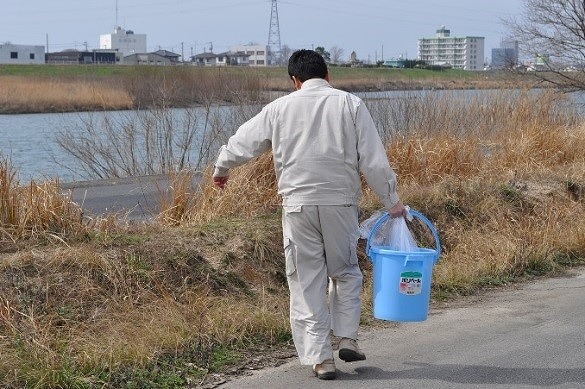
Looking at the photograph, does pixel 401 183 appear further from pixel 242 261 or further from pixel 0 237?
pixel 0 237

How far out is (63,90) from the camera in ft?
150

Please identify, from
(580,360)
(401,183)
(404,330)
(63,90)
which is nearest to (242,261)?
(404,330)

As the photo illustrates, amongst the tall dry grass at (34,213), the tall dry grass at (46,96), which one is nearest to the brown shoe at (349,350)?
the tall dry grass at (34,213)

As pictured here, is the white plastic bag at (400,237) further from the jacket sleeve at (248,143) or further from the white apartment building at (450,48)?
the white apartment building at (450,48)

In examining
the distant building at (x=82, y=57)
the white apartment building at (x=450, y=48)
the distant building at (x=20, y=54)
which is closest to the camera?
the distant building at (x=82, y=57)

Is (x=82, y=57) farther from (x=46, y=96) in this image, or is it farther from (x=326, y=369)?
(x=326, y=369)

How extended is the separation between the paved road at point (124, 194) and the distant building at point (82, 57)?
77.5 metres

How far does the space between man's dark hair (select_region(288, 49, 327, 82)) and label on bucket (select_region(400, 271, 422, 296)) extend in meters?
1.38

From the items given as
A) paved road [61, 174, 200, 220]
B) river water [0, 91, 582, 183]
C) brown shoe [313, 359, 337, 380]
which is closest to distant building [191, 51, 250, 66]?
river water [0, 91, 582, 183]

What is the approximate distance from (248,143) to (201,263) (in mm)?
2103

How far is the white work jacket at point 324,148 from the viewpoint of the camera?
19.7 ft

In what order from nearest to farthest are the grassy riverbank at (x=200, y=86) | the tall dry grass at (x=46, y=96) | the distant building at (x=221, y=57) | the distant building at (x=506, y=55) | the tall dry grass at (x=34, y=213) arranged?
the tall dry grass at (x=34, y=213), the grassy riverbank at (x=200, y=86), the distant building at (x=506, y=55), the tall dry grass at (x=46, y=96), the distant building at (x=221, y=57)

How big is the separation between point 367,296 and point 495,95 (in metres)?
10.7

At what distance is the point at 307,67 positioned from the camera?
6.18 metres
